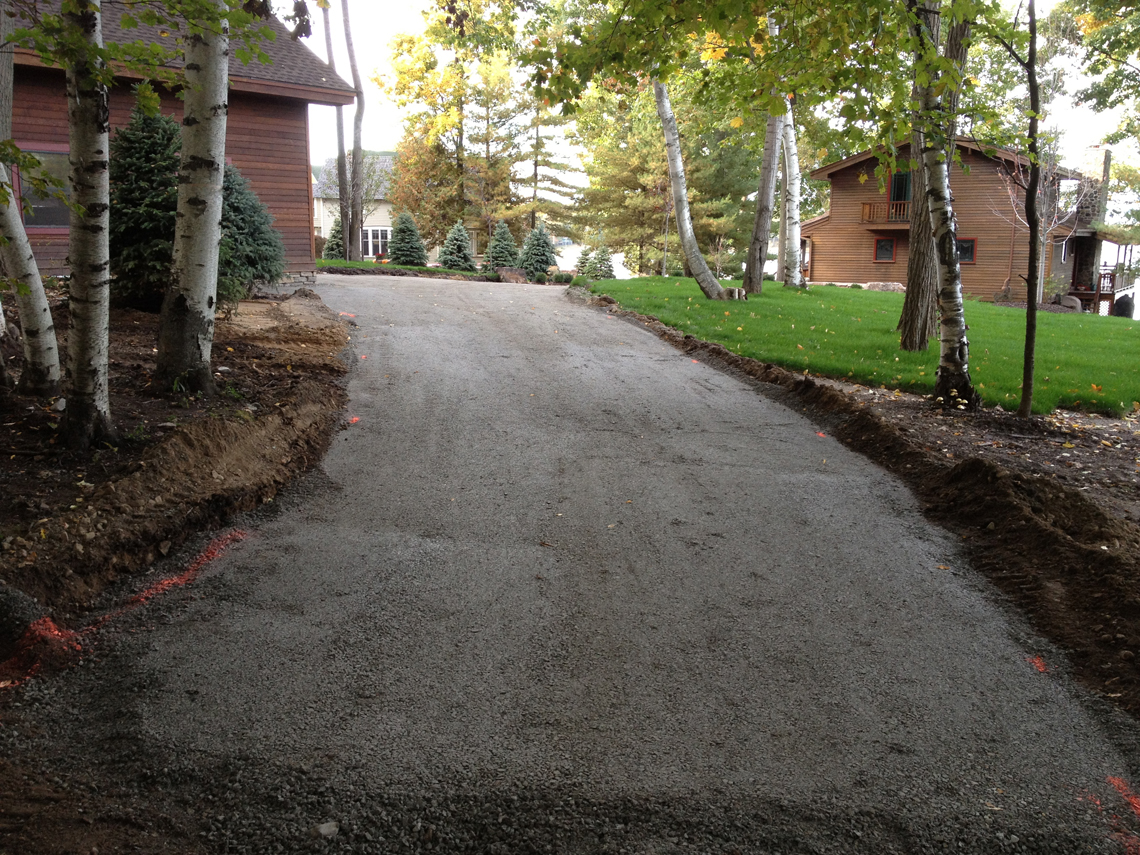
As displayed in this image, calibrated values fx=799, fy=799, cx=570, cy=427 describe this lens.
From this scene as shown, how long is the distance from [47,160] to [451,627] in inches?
617

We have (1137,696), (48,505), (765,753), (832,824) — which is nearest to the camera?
(832,824)

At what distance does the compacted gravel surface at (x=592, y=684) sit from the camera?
9.07 feet

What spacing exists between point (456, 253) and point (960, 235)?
20672 millimetres

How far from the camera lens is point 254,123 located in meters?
16.6

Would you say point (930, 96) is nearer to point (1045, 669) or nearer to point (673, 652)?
point (1045, 669)

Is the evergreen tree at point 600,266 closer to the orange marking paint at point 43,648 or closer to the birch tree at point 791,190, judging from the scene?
the birch tree at point 791,190

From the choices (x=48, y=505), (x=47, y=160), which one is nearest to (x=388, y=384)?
(x=48, y=505)

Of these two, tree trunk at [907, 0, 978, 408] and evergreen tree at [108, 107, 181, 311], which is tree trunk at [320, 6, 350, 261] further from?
tree trunk at [907, 0, 978, 408]

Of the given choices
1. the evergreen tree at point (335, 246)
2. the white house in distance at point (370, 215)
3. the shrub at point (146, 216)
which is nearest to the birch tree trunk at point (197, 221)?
the shrub at point (146, 216)

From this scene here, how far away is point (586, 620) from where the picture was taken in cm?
409

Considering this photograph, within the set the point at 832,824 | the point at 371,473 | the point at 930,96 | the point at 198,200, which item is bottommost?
the point at 832,824

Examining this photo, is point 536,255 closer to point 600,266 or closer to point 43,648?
point 600,266

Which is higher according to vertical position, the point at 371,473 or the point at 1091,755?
the point at 371,473

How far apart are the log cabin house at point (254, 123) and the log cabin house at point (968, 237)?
20820mm
